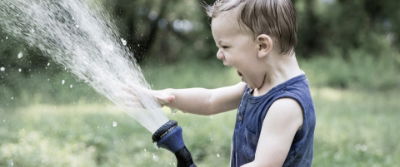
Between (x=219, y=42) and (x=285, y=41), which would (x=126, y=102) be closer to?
(x=219, y=42)

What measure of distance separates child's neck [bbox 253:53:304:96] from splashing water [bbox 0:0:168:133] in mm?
391

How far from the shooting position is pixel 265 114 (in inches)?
81.4

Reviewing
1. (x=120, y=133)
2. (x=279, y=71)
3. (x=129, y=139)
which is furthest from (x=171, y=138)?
(x=120, y=133)

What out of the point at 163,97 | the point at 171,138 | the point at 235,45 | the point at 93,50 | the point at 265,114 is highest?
the point at 235,45

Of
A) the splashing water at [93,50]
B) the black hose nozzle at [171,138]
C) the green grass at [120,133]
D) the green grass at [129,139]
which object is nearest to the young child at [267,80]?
the black hose nozzle at [171,138]

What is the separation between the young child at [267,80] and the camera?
78.7 inches

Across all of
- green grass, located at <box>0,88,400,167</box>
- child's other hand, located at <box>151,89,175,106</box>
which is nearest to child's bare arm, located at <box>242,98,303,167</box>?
child's other hand, located at <box>151,89,175,106</box>

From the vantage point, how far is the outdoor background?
431cm

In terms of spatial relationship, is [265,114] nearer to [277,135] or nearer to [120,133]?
[277,135]

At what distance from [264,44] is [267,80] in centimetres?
15

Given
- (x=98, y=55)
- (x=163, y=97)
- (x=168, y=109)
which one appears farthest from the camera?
(x=168, y=109)

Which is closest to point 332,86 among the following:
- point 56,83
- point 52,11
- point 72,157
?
point 56,83

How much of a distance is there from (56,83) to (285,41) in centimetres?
484

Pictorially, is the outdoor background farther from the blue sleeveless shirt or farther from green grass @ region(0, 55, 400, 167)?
the blue sleeveless shirt
